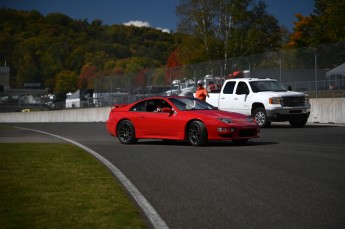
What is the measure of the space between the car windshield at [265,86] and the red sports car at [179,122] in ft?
24.3

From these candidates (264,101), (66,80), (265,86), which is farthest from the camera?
(66,80)

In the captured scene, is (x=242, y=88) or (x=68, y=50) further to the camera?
(x=68, y=50)

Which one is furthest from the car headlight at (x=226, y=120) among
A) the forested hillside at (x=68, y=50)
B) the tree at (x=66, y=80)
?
the tree at (x=66, y=80)

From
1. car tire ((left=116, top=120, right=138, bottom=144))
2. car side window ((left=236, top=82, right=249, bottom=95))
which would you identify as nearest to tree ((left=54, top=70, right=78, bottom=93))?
car side window ((left=236, top=82, right=249, bottom=95))

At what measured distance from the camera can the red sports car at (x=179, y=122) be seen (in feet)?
46.0

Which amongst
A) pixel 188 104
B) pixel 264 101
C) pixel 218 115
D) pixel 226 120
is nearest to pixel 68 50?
pixel 264 101

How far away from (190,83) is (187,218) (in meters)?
25.7

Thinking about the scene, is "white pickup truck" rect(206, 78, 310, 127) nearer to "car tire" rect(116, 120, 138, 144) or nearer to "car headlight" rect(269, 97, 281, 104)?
"car headlight" rect(269, 97, 281, 104)

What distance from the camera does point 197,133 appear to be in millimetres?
14203

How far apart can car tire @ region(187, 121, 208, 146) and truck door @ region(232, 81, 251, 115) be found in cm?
816

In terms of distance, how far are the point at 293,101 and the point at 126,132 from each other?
324 inches

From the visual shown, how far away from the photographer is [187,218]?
609 centimetres

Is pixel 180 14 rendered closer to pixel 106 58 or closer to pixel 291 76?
pixel 291 76

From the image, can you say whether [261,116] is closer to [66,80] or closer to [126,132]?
[126,132]
